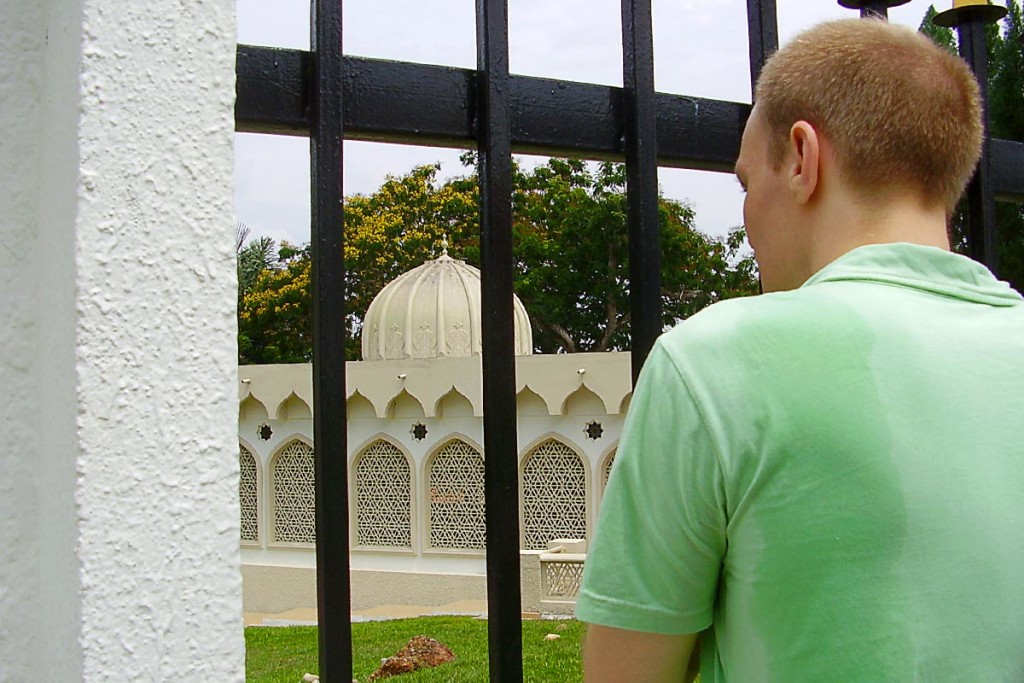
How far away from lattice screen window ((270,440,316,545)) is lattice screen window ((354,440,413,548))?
84 cm

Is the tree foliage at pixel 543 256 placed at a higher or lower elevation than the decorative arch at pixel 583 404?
higher

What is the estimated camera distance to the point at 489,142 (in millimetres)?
1329

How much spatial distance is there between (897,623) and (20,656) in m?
0.83

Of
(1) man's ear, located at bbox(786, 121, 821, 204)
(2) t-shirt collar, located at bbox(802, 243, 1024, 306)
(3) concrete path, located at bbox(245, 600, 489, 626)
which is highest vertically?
(1) man's ear, located at bbox(786, 121, 821, 204)

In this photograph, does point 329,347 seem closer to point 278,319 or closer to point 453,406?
point 453,406

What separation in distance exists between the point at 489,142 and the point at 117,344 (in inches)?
21.2

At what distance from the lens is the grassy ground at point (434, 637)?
8430 mm

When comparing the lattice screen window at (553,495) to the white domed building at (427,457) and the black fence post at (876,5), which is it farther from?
the black fence post at (876,5)

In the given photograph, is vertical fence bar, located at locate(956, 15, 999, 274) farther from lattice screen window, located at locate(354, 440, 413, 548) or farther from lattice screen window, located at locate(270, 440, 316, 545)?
lattice screen window, located at locate(270, 440, 316, 545)

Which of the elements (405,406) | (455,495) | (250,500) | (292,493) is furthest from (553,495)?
(250,500)

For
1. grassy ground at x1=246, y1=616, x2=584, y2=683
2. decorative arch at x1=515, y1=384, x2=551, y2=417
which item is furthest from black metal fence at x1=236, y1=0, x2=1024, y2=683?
decorative arch at x1=515, y1=384, x2=551, y2=417

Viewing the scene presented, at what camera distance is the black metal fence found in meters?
1.21

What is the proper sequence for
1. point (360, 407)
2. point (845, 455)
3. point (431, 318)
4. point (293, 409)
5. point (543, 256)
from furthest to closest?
point (543, 256) → point (431, 318) → point (293, 409) → point (360, 407) → point (845, 455)

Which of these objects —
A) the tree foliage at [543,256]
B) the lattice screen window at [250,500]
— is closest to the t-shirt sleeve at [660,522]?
the lattice screen window at [250,500]
